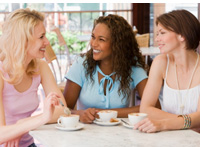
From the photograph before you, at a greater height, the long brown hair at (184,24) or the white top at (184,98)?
the long brown hair at (184,24)


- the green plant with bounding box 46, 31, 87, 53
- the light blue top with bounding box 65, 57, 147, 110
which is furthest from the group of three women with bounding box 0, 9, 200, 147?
the green plant with bounding box 46, 31, 87, 53

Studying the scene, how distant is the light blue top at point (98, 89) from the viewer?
2.26 meters

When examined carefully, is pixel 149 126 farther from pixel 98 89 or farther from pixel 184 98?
pixel 98 89

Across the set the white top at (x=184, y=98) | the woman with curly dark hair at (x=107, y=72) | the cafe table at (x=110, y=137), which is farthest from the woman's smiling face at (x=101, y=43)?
the cafe table at (x=110, y=137)

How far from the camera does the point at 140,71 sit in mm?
2330

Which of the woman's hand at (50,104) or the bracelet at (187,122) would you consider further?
the bracelet at (187,122)

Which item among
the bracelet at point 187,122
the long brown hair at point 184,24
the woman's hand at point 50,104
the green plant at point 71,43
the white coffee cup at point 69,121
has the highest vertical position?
the long brown hair at point 184,24

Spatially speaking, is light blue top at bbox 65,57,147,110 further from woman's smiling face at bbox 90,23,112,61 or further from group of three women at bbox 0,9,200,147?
woman's smiling face at bbox 90,23,112,61

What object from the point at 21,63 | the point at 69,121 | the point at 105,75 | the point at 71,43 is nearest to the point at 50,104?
the point at 69,121

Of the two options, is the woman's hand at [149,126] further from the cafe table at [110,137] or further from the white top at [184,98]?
the white top at [184,98]

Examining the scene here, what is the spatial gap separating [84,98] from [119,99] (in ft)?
0.75

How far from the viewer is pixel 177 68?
208cm

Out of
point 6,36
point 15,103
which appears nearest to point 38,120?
point 15,103

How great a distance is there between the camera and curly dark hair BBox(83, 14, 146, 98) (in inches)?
89.4
